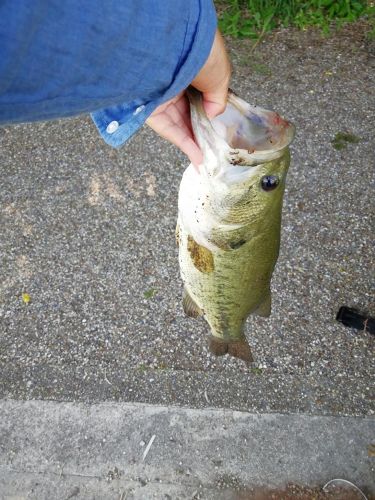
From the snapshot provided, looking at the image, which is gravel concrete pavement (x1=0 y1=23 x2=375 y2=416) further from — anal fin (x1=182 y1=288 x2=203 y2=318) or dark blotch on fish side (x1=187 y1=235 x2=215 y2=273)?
dark blotch on fish side (x1=187 y1=235 x2=215 y2=273)

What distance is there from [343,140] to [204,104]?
2336mm

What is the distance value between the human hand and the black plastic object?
1.69 metres

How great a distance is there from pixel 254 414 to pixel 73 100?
229 cm

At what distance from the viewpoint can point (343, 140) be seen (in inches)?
138

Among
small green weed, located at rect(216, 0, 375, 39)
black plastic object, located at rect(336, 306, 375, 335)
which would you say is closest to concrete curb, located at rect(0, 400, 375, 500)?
black plastic object, located at rect(336, 306, 375, 335)

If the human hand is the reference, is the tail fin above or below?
below

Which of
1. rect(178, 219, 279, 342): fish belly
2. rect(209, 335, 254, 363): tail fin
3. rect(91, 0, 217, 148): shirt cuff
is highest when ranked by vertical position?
rect(91, 0, 217, 148): shirt cuff

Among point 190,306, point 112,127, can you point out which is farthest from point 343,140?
point 112,127

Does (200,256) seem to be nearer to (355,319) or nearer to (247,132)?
(247,132)

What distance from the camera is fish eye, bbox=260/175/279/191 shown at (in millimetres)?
1691

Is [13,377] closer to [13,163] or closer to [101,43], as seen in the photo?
[13,163]

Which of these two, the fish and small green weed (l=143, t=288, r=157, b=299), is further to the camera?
small green weed (l=143, t=288, r=157, b=299)

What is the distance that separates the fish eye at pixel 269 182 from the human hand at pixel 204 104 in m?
0.23

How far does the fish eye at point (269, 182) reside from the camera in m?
1.69
